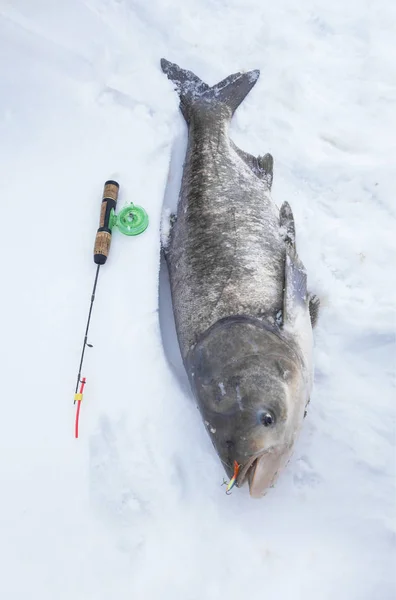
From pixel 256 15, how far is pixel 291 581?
18.5ft

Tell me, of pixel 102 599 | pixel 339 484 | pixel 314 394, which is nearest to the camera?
pixel 102 599

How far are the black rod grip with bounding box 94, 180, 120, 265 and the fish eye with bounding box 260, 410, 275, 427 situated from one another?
5.94 feet

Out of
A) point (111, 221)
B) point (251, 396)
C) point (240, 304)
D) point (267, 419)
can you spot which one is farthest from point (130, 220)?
point (267, 419)

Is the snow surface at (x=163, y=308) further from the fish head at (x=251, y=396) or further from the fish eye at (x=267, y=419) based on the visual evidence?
the fish eye at (x=267, y=419)

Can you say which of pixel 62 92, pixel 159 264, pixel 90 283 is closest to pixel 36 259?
pixel 90 283

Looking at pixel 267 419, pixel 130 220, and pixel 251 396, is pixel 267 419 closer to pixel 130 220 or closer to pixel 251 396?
pixel 251 396

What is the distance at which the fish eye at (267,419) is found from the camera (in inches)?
97.0

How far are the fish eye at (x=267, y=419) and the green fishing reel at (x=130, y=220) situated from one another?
193cm

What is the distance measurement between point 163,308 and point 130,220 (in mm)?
836

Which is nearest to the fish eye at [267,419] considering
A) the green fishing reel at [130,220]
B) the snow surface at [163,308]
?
the snow surface at [163,308]

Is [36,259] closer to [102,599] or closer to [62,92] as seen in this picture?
[62,92]

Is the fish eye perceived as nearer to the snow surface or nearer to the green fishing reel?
the snow surface

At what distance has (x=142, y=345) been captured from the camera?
10.5 feet

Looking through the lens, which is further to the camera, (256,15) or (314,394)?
(256,15)
